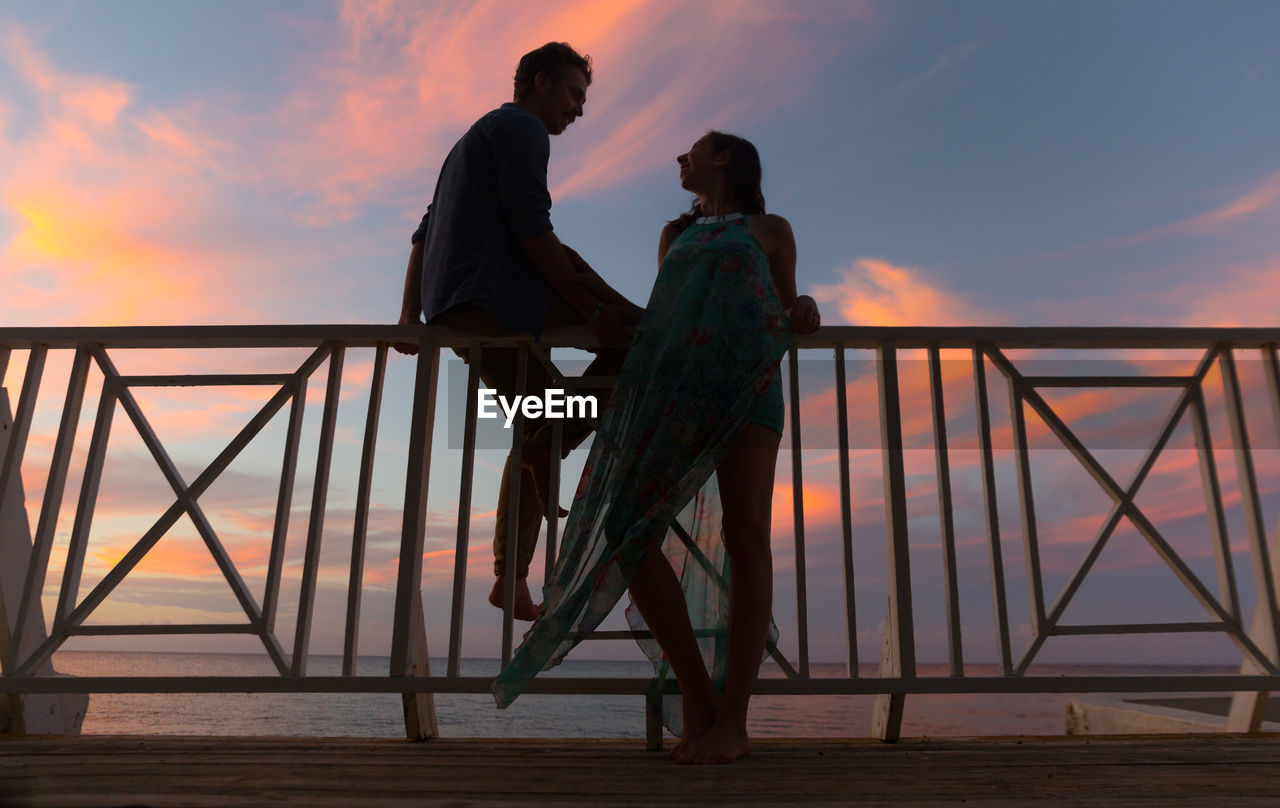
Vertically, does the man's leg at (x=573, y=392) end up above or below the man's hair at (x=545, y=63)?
below

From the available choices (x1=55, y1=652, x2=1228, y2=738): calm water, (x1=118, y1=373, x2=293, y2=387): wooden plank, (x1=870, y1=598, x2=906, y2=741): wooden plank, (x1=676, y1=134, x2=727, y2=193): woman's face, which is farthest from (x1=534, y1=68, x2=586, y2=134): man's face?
(x1=55, y1=652, x2=1228, y2=738): calm water

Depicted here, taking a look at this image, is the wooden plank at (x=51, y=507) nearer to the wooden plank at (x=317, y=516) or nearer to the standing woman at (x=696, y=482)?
the wooden plank at (x=317, y=516)

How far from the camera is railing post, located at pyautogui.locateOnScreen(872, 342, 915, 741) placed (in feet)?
5.44

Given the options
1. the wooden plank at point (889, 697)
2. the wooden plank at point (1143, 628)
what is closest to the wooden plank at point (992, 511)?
the wooden plank at point (1143, 628)

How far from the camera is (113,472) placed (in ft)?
6.05

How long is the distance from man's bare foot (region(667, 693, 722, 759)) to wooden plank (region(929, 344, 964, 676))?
0.66 metres

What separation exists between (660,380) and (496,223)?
629mm

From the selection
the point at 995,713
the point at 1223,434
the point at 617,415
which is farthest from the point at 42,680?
the point at 995,713

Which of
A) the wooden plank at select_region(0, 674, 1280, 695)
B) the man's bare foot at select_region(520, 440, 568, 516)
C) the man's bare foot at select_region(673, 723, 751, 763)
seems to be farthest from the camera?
the man's bare foot at select_region(520, 440, 568, 516)

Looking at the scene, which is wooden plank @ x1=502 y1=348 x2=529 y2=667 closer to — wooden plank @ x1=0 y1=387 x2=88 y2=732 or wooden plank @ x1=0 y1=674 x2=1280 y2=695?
wooden plank @ x1=0 y1=674 x2=1280 y2=695

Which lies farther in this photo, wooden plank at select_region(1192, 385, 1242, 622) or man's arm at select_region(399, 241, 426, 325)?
man's arm at select_region(399, 241, 426, 325)

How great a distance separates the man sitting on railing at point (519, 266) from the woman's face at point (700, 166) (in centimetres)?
34

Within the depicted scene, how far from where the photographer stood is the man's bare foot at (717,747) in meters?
1.27

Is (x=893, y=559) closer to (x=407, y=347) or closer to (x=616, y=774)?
(x=616, y=774)
